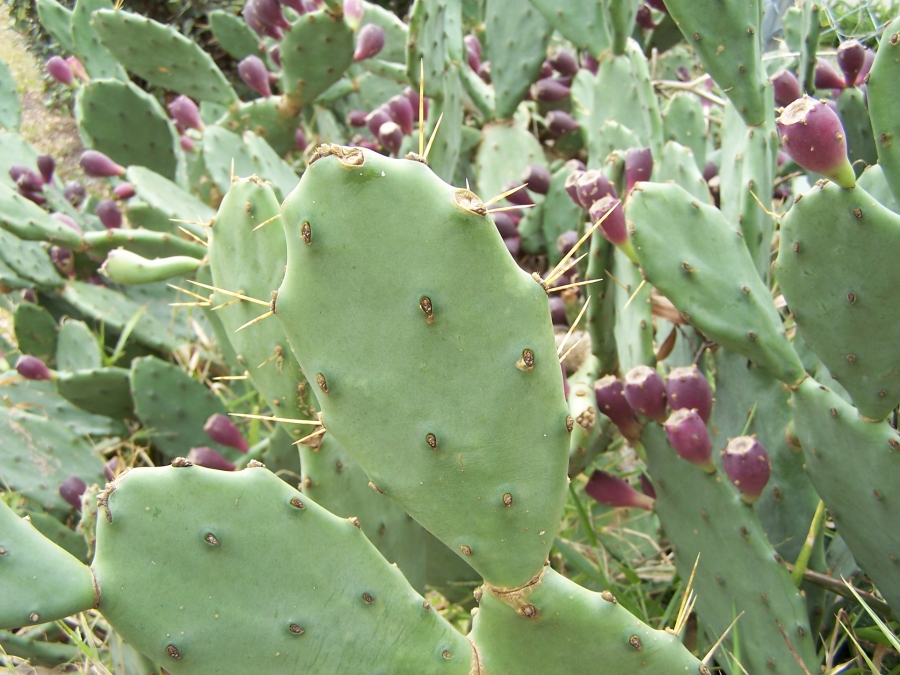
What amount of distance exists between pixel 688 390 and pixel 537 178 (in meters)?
1.00

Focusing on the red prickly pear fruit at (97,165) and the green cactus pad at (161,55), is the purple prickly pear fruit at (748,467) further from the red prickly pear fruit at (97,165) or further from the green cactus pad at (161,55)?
the green cactus pad at (161,55)

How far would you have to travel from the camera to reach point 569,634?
82 cm

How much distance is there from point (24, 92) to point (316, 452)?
272 centimetres

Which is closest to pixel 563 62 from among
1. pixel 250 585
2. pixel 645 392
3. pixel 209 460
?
pixel 645 392

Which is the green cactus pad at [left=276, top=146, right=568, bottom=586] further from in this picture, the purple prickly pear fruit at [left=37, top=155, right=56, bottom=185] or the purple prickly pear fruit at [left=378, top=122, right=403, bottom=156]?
the purple prickly pear fruit at [left=37, top=155, right=56, bottom=185]

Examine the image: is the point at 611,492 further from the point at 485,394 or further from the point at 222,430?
the point at 222,430

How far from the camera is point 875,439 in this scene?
1058mm

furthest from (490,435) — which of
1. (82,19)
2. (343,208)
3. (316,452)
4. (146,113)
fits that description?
(82,19)

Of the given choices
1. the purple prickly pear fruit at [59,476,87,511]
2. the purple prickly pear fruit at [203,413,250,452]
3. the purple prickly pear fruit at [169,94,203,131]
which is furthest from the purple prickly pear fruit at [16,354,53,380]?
the purple prickly pear fruit at [169,94,203,131]

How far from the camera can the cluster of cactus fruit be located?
74 cm

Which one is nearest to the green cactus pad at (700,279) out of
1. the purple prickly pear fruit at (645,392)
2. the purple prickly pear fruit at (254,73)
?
the purple prickly pear fruit at (645,392)

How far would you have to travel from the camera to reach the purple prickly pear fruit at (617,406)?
48.9 inches

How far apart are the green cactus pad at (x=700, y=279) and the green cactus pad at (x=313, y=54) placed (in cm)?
135

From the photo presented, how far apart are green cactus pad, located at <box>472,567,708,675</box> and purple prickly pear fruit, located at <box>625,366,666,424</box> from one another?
1.32ft
